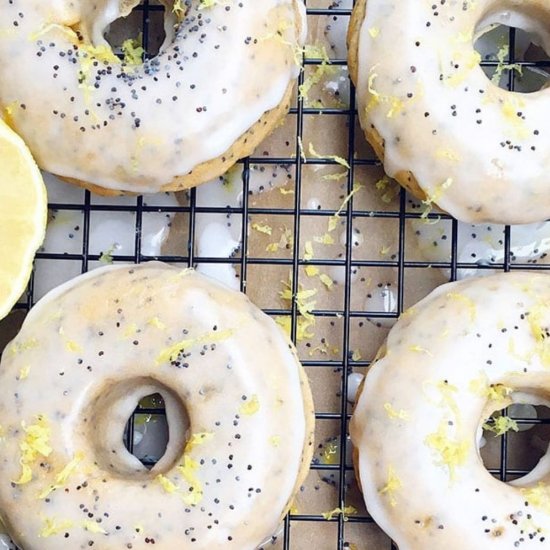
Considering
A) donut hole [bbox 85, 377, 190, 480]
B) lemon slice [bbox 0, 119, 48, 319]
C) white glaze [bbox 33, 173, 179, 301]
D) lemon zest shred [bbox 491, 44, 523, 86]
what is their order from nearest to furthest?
lemon slice [bbox 0, 119, 48, 319], donut hole [bbox 85, 377, 190, 480], lemon zest shred [bbox 491, 44, 523, 86], white glaze [bbox 33, 173, 179, 301]

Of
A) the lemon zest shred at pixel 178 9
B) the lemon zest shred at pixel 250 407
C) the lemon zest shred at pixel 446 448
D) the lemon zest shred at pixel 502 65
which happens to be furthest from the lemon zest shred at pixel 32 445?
the lemon zest shred at pixel 502 65

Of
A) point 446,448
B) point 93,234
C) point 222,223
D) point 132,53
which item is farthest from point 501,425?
point 132,53

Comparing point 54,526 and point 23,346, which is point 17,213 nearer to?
point 23,346

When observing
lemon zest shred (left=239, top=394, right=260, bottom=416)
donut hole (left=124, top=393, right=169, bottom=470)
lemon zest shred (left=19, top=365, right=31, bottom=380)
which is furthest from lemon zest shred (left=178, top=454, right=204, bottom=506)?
lemon zest shred (left=19, top=365, right=31, bottom=380)

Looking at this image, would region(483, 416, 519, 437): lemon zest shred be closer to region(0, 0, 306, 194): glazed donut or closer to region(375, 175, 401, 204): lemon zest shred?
region(375, 175, 401, 204): lemon zest shred

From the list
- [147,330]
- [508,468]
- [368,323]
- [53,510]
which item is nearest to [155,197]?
[147,330]

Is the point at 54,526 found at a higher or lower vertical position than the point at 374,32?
lower

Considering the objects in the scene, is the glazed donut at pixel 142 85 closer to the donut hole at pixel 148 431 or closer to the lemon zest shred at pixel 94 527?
the donut hole at pixel 148 431

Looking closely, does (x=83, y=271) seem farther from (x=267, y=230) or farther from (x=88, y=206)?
(x=267, y=230)
